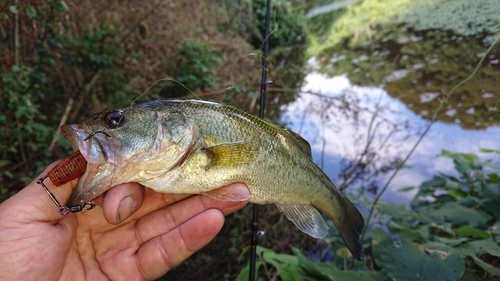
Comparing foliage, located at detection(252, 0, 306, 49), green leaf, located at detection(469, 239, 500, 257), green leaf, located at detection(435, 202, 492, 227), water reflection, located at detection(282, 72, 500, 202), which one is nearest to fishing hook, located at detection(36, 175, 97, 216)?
green leaf, located at detection(469, 239, 500, 257)

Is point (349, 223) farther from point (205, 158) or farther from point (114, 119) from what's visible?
point (114, 119)

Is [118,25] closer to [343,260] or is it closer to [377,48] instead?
[343,260]

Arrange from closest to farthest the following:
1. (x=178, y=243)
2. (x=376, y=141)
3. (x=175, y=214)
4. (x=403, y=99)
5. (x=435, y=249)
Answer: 1. (x=178, y=243)
2. (x=175, y=214)
3. (x=435, y=249)
4. (x=376, y=141)
5. (x=403, y=99)

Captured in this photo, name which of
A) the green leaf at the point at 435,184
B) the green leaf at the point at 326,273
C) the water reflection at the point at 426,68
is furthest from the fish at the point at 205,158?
the water reflection at the point at 426,68

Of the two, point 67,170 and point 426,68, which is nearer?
point 67,170

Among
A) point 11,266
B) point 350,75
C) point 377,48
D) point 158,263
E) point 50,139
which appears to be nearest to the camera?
point 11,266

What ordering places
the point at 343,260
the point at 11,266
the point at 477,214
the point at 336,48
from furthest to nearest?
1. the point at 336,48
2. the point at 343,260
3. the point at 477,214
4. the point at 11,266

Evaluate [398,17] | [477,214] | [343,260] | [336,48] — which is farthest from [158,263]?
[398,17]

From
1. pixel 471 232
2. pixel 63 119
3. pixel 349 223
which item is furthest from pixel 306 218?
pixel 63 119
